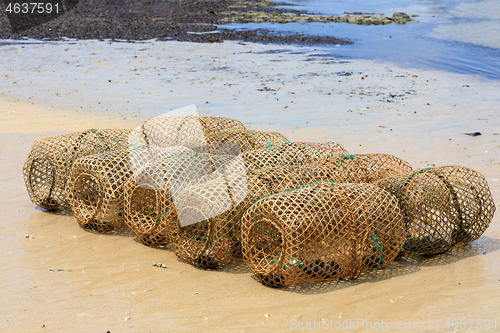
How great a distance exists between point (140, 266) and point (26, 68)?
13.2 m

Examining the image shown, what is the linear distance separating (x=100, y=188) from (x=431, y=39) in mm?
23403

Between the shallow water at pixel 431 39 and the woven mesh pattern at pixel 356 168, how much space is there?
→ 1301 centimetres

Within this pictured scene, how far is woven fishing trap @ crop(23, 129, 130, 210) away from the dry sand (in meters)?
0.24

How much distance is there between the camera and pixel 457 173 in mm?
4750

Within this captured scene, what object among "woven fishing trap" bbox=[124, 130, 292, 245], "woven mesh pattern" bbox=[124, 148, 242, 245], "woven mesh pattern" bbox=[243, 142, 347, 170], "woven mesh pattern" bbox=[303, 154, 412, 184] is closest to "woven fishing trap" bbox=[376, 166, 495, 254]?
"woven mesh pattern" bbox=[303, 154, 412, 184]

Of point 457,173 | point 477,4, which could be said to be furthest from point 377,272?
point 477,4

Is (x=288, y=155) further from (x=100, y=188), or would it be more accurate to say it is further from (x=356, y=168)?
(x=100, y=188)

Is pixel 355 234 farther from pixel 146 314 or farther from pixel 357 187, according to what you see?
pixel 146 314

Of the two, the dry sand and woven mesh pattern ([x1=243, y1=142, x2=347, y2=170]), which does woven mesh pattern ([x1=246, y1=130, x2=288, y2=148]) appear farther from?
the dry sand

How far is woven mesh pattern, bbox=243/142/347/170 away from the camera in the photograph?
5.04 m

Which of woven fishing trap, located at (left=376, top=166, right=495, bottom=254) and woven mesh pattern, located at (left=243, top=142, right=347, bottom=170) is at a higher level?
woven mesh pattern, located at (left=243, top=142, right=347, bottom=170)

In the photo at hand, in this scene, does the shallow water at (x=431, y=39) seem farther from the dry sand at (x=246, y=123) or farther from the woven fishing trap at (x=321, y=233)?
the woven fishing trap at (x=321, y=233)

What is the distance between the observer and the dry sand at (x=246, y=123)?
3848 millimetres

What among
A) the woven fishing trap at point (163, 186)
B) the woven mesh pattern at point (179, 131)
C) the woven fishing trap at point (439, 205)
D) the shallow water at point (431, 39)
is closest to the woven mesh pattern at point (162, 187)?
the woven fishing trap at point (163, 186)
